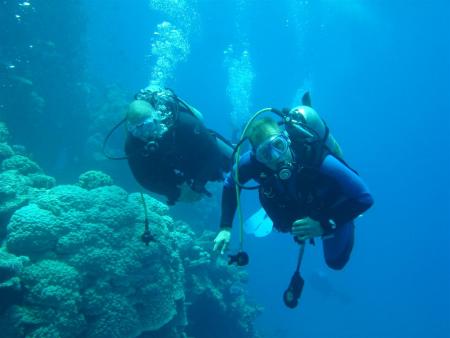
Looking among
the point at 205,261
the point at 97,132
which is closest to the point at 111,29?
the point at 97,132

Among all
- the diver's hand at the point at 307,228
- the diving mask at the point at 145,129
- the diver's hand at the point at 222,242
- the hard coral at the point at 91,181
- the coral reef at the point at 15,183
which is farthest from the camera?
the hard coral at the point at 91,181

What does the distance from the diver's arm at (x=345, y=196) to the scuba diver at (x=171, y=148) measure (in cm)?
179

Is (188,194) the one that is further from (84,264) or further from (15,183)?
Result: (15,183)

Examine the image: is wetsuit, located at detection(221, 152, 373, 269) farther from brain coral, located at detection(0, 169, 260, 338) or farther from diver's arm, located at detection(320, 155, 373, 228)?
brain coral, located at detection(0, 169, 260, 338)

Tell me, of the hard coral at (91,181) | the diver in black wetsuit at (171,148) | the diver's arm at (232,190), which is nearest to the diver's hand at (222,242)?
the diver's arm at (232,190)

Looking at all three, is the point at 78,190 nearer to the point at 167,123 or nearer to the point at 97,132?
the point at 167,123

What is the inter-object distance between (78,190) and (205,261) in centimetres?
508

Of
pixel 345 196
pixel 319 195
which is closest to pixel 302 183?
pixel 319 195

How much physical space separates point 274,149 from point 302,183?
59 centimetres

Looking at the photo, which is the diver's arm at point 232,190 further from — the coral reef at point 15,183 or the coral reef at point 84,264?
the coral reef at point 15,183

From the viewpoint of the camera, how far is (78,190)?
24.8 ft

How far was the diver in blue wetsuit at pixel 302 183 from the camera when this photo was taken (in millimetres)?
3629

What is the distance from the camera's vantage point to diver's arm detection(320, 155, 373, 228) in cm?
375

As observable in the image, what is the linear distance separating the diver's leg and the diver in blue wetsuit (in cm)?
69
